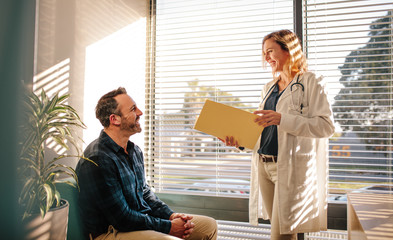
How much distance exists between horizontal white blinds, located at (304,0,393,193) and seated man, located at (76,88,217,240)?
133 centimetres

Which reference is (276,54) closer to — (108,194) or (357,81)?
(357,81)

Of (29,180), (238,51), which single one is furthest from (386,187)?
(29,180)

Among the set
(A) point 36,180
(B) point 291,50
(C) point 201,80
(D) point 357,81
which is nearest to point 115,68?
(C) point 201,80

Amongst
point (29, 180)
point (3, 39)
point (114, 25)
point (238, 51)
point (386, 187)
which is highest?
point (114, 25)

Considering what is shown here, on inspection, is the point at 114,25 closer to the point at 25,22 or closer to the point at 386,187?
the point at 25,22

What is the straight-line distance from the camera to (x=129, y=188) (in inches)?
64.5

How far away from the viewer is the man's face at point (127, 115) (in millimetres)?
1763

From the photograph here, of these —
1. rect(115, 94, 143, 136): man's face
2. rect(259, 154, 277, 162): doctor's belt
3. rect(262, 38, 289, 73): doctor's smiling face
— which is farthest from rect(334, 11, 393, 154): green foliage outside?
rect(115, 94, 143, 136): man's face

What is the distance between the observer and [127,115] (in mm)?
1772

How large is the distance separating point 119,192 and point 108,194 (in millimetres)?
62

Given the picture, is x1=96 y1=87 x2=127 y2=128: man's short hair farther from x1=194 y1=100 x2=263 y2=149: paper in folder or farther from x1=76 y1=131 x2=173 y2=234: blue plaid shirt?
x1=194 y1=100 x2=263 y2=149: paper in folder

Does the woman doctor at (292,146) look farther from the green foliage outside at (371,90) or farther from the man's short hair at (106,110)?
the man's short hair at (106,110)

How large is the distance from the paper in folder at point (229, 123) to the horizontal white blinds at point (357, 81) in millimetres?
1026

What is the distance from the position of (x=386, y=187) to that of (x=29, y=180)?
2.47 metres
